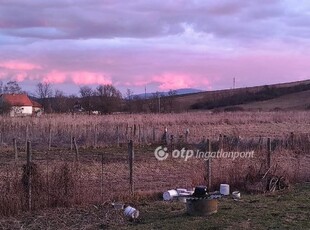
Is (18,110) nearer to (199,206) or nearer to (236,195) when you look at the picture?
(236,195)

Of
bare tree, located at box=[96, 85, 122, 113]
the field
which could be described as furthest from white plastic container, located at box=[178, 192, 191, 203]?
bare tree, located at box=[96, 85, 122, 113]

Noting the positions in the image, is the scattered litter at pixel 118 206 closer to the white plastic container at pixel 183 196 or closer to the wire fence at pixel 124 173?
the wire fence at pixel 124 173

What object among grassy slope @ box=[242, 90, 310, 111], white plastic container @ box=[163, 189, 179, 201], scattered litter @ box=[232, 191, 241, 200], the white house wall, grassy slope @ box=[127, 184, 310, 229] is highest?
grassy slope @ box=[242, 90, 310, 111]

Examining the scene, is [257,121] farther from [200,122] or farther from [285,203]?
[285,203]

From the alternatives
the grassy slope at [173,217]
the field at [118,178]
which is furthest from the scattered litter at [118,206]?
the field at [118,178]

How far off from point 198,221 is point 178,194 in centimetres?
223

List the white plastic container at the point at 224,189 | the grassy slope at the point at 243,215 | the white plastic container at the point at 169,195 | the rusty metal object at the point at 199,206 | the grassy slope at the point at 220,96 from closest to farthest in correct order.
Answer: the grassy slope at the point at 243,215, the rusty metal object at the point at 199,206, the white plastic container at the point at 169,195, the white plastic container at the point at 224,189, the grassy slope at the point at 220,96

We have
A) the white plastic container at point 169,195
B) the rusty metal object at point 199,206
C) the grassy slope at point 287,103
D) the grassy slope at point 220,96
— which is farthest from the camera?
the grassy slope at point 220,96

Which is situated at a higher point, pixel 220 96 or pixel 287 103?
pixel 220 96

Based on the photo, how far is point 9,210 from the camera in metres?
10.2

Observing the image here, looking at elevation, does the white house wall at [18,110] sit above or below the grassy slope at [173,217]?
above

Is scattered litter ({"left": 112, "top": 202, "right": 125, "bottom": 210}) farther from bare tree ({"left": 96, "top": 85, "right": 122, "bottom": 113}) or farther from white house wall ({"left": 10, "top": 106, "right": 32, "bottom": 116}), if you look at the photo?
bare tree ({"left": 96, "top": 85, "right": 122, "bottom": 113})

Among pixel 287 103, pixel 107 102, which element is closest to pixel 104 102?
pixel 107 102

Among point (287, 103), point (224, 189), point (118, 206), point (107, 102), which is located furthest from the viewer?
point (287, 103)
